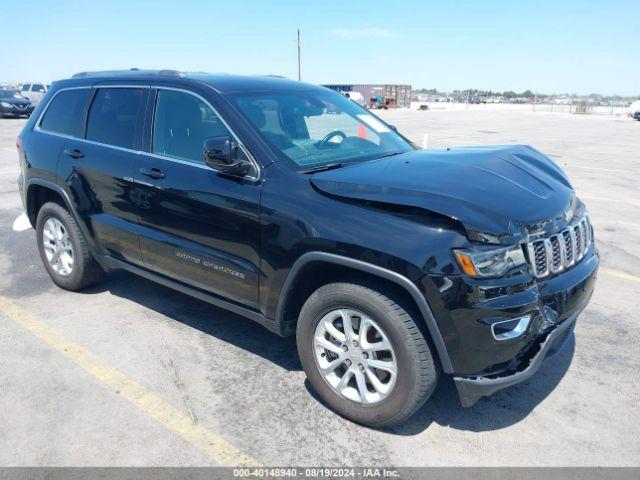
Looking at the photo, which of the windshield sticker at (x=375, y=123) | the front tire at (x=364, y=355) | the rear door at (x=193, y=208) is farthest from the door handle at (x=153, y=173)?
the windshield sticker at (x=375, y=123)

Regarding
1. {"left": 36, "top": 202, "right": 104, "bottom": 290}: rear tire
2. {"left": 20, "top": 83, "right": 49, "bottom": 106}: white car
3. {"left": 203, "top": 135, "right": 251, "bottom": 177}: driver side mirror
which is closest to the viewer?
{"left": 203, "top": 135, "right": 251, "bottom": 177}: driver side mirror

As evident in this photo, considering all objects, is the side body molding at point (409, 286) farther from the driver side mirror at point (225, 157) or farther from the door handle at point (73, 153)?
the door handle at point (73, 153)

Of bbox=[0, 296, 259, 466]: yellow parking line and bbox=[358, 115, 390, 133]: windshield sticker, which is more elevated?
bbox=[358, 115, 390, 133]: windshield sticker

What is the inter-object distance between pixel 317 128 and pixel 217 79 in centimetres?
79

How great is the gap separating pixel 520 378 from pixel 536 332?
0.24 metres

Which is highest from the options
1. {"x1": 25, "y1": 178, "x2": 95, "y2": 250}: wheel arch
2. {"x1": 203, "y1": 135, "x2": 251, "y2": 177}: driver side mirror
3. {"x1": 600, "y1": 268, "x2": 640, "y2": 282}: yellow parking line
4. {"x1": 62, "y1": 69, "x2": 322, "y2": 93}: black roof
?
{"x1": 62, "y1": 69, "x2": 322, "y2": 93}: black roof

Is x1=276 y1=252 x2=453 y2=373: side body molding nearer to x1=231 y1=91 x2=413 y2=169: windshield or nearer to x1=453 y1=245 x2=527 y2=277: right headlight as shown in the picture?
x1=453 y1=245 x2=527 y2=277: right headlight

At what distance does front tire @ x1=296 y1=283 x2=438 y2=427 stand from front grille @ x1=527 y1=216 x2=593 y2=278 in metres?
0.70

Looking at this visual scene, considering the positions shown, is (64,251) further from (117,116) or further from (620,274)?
(620,274)

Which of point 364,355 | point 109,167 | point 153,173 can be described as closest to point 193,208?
point 153,173

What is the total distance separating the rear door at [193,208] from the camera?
3.26 meters

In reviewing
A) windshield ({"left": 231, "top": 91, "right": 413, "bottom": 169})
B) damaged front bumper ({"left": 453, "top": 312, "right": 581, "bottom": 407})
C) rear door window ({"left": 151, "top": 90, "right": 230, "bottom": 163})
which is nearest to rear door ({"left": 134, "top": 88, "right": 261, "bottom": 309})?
rear door window ({"left": 151, "top": 90, "right": 230, "bottom": 163})

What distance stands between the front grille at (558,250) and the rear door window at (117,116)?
2833mm

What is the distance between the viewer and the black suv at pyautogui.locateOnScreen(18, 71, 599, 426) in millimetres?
2578
